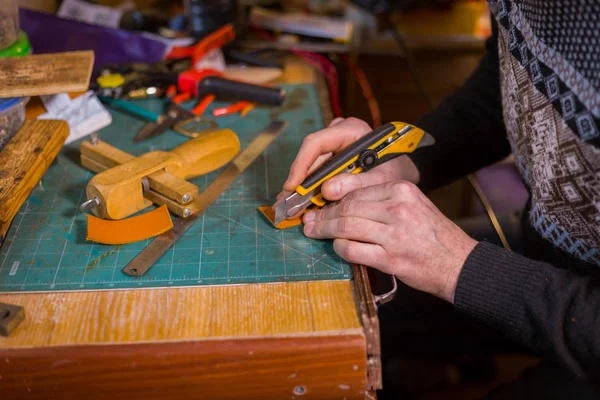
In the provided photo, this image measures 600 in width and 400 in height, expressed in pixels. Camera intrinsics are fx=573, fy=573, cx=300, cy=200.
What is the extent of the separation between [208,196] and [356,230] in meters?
0.30

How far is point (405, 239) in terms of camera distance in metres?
0.83

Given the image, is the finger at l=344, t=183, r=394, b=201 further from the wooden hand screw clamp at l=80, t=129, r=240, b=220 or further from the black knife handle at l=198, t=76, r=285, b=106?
the black knife handle at l=198, t=76, r=285, b=106

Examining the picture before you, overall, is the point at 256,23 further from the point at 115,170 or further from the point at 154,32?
the point at 115,170

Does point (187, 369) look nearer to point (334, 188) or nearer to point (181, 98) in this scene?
point (334, 188)

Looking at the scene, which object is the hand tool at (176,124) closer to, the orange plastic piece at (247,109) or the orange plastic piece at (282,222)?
the orange plastic piece at (247,109)

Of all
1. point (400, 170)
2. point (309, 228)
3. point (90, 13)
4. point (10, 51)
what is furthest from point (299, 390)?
point (90, 13)

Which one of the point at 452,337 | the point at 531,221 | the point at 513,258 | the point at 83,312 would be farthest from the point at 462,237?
the point at 83,312

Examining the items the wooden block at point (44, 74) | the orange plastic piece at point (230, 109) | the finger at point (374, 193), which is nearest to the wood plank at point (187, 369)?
the finger at point (374, 193)

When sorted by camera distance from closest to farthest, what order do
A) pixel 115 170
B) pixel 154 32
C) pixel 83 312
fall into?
pixel 83 312 → pixel 115 170 → pixel 154 32

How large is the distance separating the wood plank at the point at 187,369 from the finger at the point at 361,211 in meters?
0.20

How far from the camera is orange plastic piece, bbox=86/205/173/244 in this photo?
2.95 ft

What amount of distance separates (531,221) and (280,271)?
46 cm

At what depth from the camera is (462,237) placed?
0.85m

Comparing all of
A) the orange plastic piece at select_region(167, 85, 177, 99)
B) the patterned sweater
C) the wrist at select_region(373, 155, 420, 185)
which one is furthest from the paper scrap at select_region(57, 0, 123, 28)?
the patterned sweater
